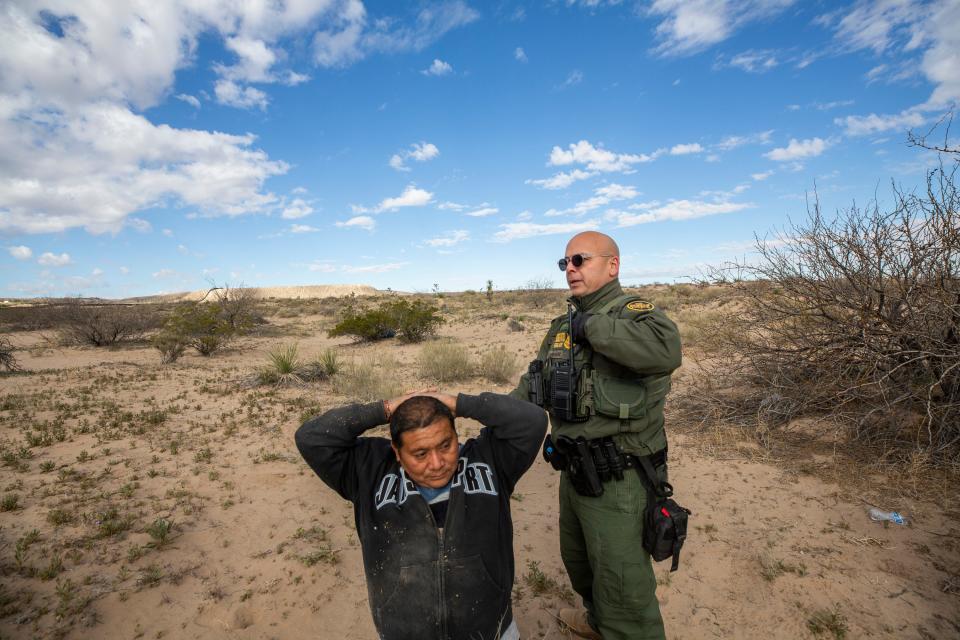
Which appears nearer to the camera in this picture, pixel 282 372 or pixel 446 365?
pixel 282 372

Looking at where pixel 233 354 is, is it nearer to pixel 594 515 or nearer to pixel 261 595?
pixel 261 595

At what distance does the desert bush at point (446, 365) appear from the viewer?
8.64m

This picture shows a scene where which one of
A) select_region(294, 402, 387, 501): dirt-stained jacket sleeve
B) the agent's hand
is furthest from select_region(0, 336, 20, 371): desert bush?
the agent's hand

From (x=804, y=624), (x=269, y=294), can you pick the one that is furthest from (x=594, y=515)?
(x=269, y=294)

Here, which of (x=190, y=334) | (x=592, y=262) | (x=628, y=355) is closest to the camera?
(x=628, y=355)

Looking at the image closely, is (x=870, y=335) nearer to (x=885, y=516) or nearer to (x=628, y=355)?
(x=885, y=516)

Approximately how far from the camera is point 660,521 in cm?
196

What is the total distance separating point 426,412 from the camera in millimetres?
1685

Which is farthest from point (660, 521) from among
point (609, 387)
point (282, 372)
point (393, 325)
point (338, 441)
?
point (393, 325)

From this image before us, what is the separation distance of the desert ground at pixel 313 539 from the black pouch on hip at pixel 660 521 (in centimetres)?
121

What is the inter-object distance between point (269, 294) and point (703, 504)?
68.4 meters

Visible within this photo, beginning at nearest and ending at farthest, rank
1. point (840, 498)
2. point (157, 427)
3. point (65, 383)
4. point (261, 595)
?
point (261, 595) < point (840, 498) < point (157, 427) < point (65, 383)

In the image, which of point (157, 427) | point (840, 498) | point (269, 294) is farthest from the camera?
point (269, 294)

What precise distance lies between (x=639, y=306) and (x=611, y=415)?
20.3 inches
